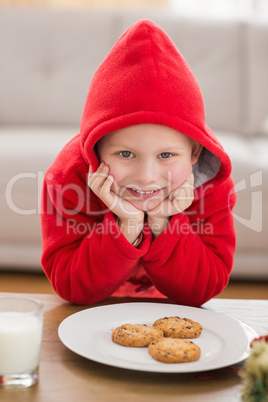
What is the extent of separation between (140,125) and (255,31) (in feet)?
6.10

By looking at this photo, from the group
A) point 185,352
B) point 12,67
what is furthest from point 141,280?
point 12,67

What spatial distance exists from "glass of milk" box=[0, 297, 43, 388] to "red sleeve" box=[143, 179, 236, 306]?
440mm

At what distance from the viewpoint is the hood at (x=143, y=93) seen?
102 cm

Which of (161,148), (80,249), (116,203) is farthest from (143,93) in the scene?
(80,249)

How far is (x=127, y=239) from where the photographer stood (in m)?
1.11

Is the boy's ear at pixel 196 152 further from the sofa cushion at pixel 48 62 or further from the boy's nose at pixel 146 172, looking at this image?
the sofa cushion at pixel 48 62

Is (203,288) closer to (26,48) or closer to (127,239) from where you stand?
(127,239)

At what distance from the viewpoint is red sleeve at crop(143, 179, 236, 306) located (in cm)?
111

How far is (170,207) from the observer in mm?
1132

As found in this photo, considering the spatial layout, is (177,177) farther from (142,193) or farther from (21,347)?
(21,347)

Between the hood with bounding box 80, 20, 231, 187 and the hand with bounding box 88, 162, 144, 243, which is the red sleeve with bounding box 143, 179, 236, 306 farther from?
the hood with bounding box 80, 20, 231, 187

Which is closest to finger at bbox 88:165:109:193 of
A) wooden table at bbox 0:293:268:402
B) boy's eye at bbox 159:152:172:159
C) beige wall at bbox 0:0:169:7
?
boy's eye at bbox 159:152:172:159

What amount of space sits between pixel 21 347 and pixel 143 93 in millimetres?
540

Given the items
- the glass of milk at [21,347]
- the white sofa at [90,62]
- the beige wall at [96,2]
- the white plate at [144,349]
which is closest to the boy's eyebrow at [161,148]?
the white plate at [144,349]
